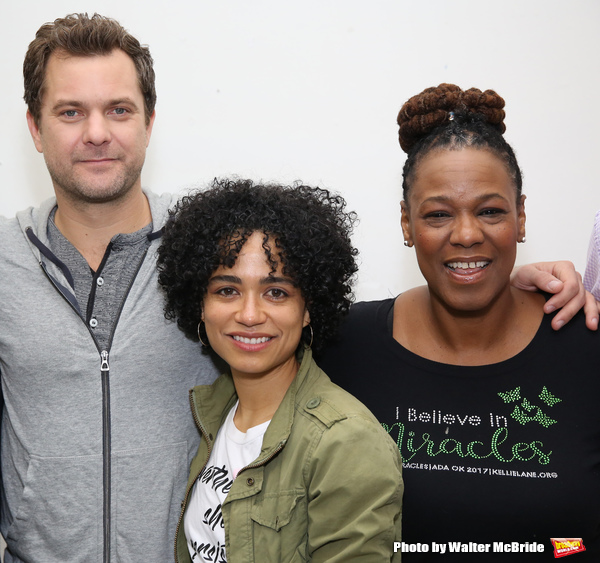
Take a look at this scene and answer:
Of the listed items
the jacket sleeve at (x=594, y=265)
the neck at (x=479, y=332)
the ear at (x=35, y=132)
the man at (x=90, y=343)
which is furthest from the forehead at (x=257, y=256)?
the jacket sleeve at (x=594, y=265)

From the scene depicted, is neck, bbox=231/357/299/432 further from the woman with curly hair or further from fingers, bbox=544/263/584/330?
fingers, bbox=544/263/584/330

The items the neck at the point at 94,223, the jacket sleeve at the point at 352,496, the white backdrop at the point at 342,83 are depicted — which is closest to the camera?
the jacket sleeve at the point at 352,496

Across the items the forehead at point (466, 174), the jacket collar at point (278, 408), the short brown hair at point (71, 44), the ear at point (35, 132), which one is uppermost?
the short brown hair at point (71, 44)

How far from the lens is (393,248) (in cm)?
278

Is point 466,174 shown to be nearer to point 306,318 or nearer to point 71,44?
point 306,318

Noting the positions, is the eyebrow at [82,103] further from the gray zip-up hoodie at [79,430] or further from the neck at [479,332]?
the neck at [479,332]

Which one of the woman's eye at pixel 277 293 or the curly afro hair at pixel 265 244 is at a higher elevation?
the curly afro hair at pixel 265 244

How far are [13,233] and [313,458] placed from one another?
107cm

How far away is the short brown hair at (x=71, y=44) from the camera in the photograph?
1856 mm

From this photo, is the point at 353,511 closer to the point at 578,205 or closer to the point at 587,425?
the point at 587,425

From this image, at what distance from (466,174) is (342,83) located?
1164mm

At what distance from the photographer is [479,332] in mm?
1809

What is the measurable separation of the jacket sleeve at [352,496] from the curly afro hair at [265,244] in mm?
409

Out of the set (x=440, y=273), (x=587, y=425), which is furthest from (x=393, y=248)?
(x=587, y=425)
